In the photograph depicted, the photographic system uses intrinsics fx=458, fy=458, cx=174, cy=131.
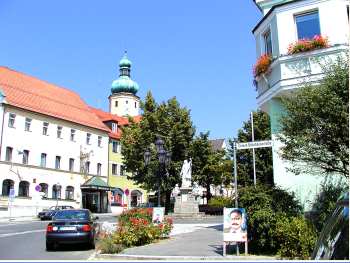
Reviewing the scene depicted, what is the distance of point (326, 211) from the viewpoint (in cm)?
1219

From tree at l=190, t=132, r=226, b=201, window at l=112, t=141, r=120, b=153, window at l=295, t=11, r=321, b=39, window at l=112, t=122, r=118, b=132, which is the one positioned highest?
window at l=112, t=122, r=118, b=132

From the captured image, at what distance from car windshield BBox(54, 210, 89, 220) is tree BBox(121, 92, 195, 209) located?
26362 millimetres

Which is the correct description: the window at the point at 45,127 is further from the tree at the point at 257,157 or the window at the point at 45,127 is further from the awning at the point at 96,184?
the tree at the point at 257,157

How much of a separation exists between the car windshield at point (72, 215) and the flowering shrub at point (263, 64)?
29.0ft

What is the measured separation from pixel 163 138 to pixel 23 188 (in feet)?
58.8

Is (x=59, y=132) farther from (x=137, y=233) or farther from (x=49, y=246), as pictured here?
(x=137, y=233)

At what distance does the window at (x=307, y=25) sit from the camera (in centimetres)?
1745

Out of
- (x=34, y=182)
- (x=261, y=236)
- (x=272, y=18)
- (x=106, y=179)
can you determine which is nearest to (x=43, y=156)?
(x=34, y=182)

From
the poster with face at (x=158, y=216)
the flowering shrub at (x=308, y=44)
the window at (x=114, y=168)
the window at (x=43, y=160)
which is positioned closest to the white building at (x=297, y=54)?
the flowering shrub at (x=308, y=44)

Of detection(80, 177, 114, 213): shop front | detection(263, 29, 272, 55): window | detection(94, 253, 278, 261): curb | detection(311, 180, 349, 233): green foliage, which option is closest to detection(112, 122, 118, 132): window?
detection(80, 177, 114, 213): shop front

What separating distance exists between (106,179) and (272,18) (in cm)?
4912

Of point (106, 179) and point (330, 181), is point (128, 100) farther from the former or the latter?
point (330, 181)

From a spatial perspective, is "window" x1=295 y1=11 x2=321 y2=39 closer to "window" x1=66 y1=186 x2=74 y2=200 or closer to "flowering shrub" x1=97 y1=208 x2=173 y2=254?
"flowering shrub" x1=97 y1=208 x2=173 y2=254

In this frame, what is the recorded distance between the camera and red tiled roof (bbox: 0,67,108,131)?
A: 53.7 meters
